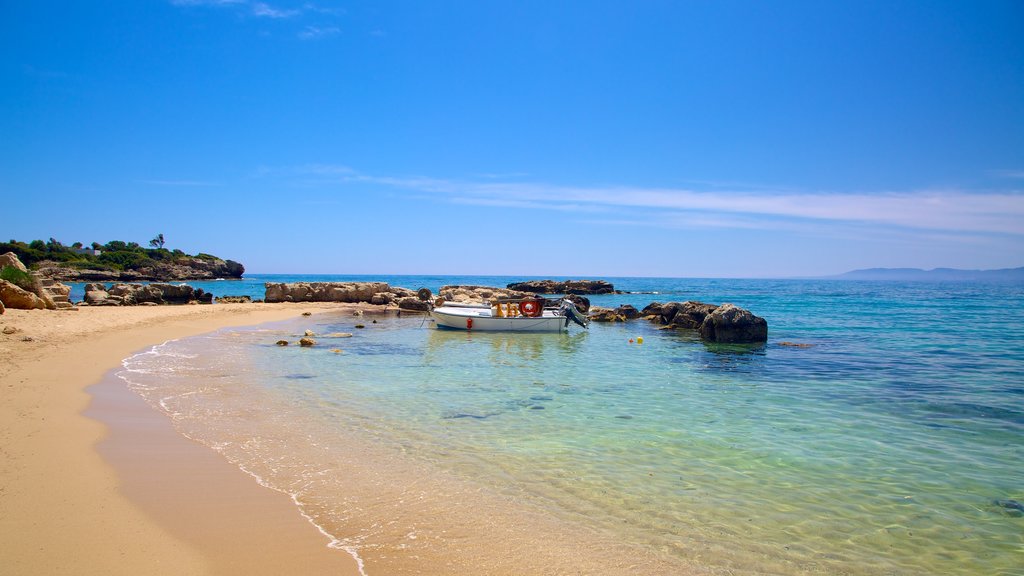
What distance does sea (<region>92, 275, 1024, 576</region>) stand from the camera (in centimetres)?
504

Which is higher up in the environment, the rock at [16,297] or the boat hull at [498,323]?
the rock at [16,297]

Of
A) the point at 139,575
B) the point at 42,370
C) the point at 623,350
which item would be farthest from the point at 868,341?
the point at 42,370

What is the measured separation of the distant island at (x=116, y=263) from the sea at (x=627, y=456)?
3116 inches

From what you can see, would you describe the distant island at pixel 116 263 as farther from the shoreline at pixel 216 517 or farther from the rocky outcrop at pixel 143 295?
the shoreline at pixel 216 517

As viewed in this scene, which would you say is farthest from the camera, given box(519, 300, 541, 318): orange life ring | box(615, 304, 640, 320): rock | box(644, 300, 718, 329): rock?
box(615, 304, 640, 320): rock

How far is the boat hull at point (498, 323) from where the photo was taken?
27.9 meters

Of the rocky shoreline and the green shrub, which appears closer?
the green shrub

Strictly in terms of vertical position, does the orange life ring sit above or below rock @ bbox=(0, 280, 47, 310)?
below

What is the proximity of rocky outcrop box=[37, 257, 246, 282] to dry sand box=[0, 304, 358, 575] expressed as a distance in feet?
238

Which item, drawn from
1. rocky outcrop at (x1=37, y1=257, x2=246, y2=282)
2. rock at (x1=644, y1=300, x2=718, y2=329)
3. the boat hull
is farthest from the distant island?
rock at (x1=644, y1=300, x2=718, y2=329)

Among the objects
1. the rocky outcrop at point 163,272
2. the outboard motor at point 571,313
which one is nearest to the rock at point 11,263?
the outboard motor at point 571,313

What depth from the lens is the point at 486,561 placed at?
4590 millimetres

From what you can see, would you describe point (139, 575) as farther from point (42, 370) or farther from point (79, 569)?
point (42, 370)

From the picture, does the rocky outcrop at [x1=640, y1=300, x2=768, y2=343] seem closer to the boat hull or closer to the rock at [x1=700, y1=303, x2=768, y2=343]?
the rock at [x1=700, y1=303, x2=768, y2=343]
